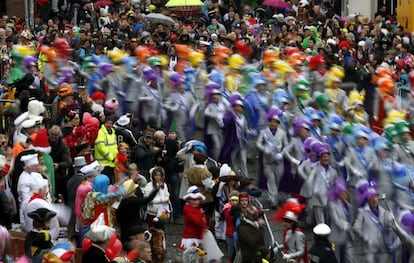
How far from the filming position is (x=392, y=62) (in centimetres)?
2250

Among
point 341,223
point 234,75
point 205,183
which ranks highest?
point 234,75

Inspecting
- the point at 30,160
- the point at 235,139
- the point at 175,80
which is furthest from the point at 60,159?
the point at 175,80

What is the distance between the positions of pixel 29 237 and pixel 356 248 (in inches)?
191

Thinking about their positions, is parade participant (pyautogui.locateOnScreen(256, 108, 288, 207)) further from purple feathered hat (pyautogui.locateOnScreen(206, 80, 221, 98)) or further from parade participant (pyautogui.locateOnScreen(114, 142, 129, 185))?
parade participant (pyautogui.locateOnScreen(114, 142, 129, 185))

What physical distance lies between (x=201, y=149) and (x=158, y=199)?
54.4 inches

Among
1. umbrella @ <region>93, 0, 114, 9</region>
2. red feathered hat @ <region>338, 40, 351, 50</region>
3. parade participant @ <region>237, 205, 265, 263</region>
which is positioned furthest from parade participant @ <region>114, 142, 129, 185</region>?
umbrella @ <region>93, 0, 114, 9</region>

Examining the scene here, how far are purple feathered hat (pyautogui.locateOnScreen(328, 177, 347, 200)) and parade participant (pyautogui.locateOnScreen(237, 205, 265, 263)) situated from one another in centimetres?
168

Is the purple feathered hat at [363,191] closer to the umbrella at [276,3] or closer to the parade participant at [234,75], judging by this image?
the parade participant at [234,75]

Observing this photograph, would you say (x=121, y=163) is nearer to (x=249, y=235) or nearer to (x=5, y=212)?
(x=249, y=235)

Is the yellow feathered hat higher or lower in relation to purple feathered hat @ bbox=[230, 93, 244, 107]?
lower

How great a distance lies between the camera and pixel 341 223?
→ 554 inches

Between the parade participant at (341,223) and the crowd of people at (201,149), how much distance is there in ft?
0.07

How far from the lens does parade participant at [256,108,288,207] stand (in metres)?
16.0

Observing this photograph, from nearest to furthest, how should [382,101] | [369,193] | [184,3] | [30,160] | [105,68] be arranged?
[30,160], [369,193], [382,101], [105,68], [184,3]
